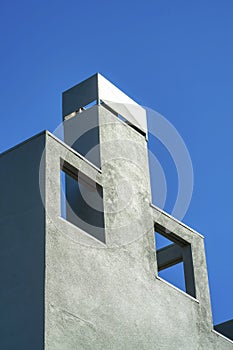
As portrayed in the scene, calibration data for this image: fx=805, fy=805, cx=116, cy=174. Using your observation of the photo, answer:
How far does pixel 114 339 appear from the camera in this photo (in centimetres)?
1361

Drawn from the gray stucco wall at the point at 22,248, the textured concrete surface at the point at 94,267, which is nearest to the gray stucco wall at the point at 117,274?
the textured concrete surface at the point at 94,267

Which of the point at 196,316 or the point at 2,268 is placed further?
the point at 196,316

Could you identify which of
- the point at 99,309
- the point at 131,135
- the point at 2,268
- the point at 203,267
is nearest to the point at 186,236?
the point at 203,267

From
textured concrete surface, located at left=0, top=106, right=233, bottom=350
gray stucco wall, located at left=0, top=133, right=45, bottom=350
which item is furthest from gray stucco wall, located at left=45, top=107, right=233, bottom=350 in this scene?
gray stucco wall, located at left=0, top=133, right=45, bottom=350

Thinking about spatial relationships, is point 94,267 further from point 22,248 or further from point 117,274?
point 22,248

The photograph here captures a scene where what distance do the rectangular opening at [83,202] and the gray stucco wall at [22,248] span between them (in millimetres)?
830

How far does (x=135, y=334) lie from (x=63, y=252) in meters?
2.10

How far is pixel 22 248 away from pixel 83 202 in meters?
2.33

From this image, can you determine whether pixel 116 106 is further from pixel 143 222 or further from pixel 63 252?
pixel 63 252

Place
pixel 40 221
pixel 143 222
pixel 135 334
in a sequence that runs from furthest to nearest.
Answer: pixel 143 222 < pixel 135 334 < pixel 40 221

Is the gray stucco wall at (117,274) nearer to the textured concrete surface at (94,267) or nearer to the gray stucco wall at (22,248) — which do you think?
the textured concrete surface at (94,267)

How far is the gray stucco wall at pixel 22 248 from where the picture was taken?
12.5 metres

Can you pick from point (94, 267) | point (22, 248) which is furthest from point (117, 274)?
point (22, 248)

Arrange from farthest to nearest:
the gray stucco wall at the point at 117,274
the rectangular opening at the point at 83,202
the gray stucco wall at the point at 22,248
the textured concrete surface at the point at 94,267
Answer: the rectangular opening at the point at 83,202, the gray stucco wall at the point at 117,274, the textured concrete surface at the point at 94,267, the gray stucco wall at the point at 22,248
